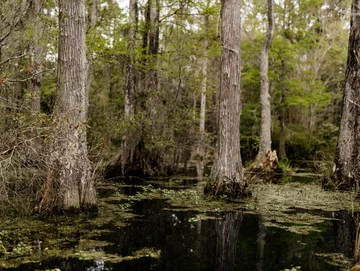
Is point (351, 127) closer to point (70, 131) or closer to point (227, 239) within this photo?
point (227, 239)

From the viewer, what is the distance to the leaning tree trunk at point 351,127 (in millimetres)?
10125

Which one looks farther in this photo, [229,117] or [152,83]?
[152,83]

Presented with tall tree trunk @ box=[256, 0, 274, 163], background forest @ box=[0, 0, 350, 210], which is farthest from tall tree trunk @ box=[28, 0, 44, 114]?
tall tree trunk @ box=[256, 0, 274, 163]

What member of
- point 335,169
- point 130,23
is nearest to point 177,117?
point 130,23

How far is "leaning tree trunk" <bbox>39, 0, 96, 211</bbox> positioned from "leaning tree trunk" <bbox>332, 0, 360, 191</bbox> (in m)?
6.69

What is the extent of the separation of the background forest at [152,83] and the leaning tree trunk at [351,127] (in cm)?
76

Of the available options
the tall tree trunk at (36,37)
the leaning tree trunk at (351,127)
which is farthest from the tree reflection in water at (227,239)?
the tall tree trunk at (36,37)

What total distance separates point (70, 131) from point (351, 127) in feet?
24.3

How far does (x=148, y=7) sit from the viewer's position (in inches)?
550

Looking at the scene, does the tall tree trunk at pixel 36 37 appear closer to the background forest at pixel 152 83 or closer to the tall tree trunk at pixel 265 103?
the background forest at pixel 152 83

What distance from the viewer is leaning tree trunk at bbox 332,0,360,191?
399 inches

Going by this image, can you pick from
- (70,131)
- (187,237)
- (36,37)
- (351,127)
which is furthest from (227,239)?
(36,37)

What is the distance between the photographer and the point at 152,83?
14.0m

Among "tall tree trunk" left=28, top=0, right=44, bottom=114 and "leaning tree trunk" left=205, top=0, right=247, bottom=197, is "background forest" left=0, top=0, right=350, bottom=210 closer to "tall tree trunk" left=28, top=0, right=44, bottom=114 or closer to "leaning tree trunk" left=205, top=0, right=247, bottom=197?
"tall tree trunk" left=28, top=0, right=44, bottom=114
